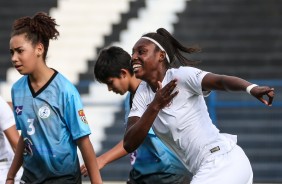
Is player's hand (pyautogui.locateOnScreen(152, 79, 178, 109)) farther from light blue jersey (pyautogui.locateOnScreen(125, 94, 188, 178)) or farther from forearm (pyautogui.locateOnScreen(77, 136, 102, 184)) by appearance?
light blue jersey (pyautogui.locateOnScreen(125, 94, 188, 178))

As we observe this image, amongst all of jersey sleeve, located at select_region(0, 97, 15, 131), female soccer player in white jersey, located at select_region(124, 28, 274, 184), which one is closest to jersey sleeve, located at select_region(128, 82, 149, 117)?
female soccer player in white jersey, located at select_region(124, 28, 274, 184)

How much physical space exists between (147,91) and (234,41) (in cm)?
831

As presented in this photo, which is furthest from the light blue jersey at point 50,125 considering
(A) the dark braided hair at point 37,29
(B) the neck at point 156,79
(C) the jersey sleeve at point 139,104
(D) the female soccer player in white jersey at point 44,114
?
(B) the neck at point 156,79

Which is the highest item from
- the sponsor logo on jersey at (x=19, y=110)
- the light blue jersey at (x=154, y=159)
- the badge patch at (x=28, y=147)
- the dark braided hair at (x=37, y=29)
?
the dark braided hair at (x=37, y=29)

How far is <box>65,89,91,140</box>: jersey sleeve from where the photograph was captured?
5262mm

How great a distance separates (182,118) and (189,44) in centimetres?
822

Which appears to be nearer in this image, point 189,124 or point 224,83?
point 224,83

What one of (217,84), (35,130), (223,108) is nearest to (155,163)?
(35,130)

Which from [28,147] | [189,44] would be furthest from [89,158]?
[189,44]

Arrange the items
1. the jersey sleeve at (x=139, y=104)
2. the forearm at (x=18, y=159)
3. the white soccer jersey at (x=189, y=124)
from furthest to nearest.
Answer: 1. the forearm at (x=18, y=159)
2. the jersey sleeve at (x=139, y=104)
3. the white soccer jersey at (x=189, y=124)

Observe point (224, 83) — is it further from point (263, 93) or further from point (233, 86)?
point (263, 93)

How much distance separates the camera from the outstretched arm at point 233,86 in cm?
443

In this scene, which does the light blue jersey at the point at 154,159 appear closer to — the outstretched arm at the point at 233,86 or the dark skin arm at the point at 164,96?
the dark skin arm at the point at 164,96

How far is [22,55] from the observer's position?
5332mm
